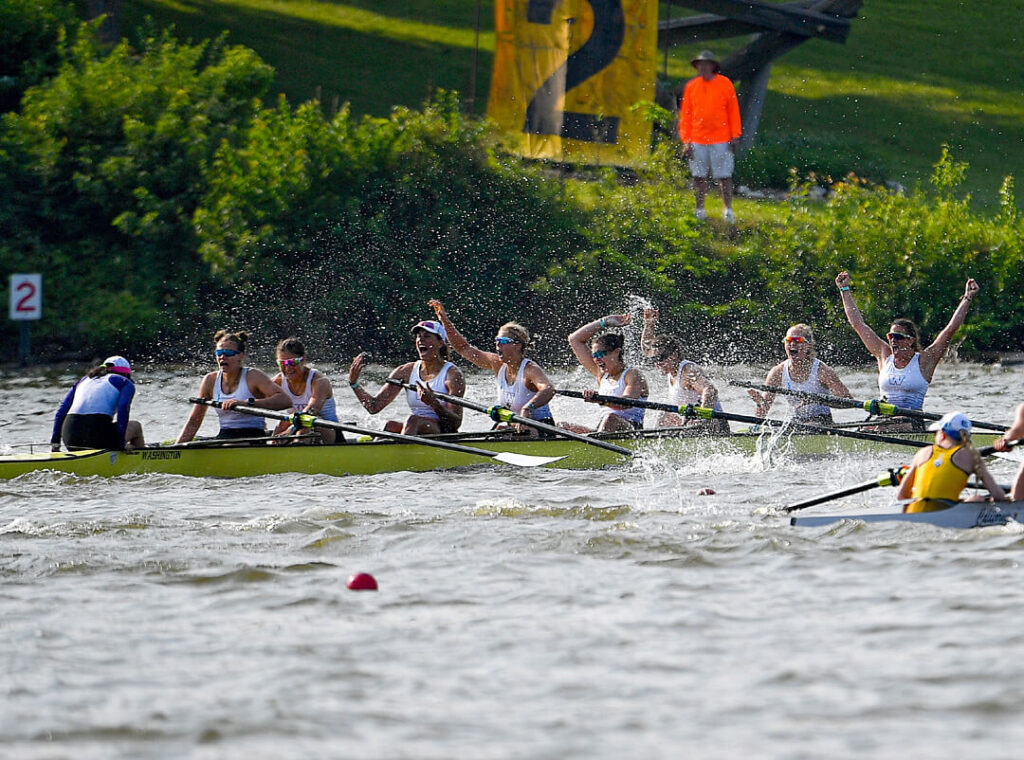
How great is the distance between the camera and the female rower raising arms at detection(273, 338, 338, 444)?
13.8m

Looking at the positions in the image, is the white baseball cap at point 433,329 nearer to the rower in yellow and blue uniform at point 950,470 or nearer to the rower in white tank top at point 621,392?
the rower in white tank top at point 621,392

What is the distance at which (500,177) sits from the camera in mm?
24969

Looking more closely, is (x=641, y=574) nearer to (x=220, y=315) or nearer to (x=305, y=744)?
(x=305, y=744)

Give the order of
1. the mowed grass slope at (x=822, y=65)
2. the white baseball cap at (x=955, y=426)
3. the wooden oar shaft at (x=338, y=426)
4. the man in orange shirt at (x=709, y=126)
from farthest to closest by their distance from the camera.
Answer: the mowed grass slope at (x=822, y=65)
the man in orange shirt at (x=709, y=126)
the wooden oar shaft at (x=338, y=426)
the white baseball cap at (x=955, y=426)

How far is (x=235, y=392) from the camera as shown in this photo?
13727 mm

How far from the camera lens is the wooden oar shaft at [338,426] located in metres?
13.1

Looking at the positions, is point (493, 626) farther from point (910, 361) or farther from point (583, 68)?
point (583, 68)

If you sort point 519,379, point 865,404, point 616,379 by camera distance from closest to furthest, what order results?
point 865,404
point 519,379
point 616,379

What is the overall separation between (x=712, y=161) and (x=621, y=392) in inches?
437

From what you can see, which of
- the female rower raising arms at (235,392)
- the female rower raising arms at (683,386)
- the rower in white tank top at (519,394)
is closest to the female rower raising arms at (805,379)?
the female rower raising arms at (683,386)

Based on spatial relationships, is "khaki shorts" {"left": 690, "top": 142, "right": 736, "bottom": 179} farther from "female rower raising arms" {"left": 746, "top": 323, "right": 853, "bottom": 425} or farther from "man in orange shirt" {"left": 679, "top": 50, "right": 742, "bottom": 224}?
"female rower raising arms" {"left": 746, "top": 323, "right": 853, "bottom": 425}

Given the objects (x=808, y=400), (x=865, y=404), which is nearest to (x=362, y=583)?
(x=865, y=404)

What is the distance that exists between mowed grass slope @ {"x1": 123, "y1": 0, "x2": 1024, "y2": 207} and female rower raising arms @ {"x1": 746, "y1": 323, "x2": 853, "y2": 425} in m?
16.4

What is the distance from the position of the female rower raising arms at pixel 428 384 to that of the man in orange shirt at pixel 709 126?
36.2ft
